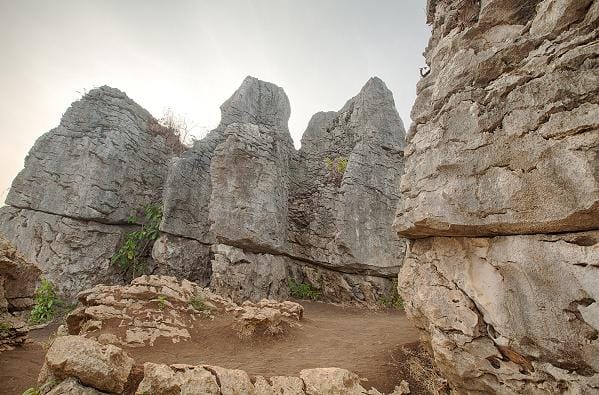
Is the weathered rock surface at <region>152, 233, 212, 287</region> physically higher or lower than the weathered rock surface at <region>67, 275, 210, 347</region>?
higher

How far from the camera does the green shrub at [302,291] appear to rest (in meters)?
14.3

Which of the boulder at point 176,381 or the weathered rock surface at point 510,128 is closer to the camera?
the weathered rock surface at point 510,128

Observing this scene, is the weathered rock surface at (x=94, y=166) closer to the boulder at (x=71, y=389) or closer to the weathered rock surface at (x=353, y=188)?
the weathered rock surface at (x=353, y=188)

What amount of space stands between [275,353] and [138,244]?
12.8m

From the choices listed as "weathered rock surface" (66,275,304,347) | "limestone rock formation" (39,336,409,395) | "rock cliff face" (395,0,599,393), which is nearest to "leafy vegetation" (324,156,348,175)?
"weathered rock surface" (66,275,304,347)

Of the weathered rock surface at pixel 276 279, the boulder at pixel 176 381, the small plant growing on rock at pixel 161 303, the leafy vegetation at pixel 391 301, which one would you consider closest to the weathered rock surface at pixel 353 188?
the weathered rock surface at pixel 276 279

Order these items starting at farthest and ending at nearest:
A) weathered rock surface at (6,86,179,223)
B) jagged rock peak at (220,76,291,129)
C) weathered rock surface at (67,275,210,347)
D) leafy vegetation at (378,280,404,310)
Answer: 1. jagged rock peak at (220,76,291,129)
2. weathered rock surface at (6,86,179,223)
3. leafy vegetation at (378,280,404,310)
4. weathered rock surface at (67,275,210,347)

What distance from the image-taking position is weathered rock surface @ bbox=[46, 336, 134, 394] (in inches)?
154

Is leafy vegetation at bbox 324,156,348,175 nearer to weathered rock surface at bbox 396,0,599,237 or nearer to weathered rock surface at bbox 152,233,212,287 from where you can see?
weathered rock surface at bbox 152,233,212,287

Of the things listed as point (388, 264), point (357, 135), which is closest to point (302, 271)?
point (388, 264)

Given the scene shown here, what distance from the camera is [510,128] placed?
352 centimetres

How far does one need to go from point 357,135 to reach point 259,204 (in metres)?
7.27

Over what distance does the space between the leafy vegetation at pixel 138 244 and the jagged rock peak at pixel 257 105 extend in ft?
22.3

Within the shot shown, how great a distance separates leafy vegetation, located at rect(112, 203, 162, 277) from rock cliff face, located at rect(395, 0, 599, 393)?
14976 millimetres
